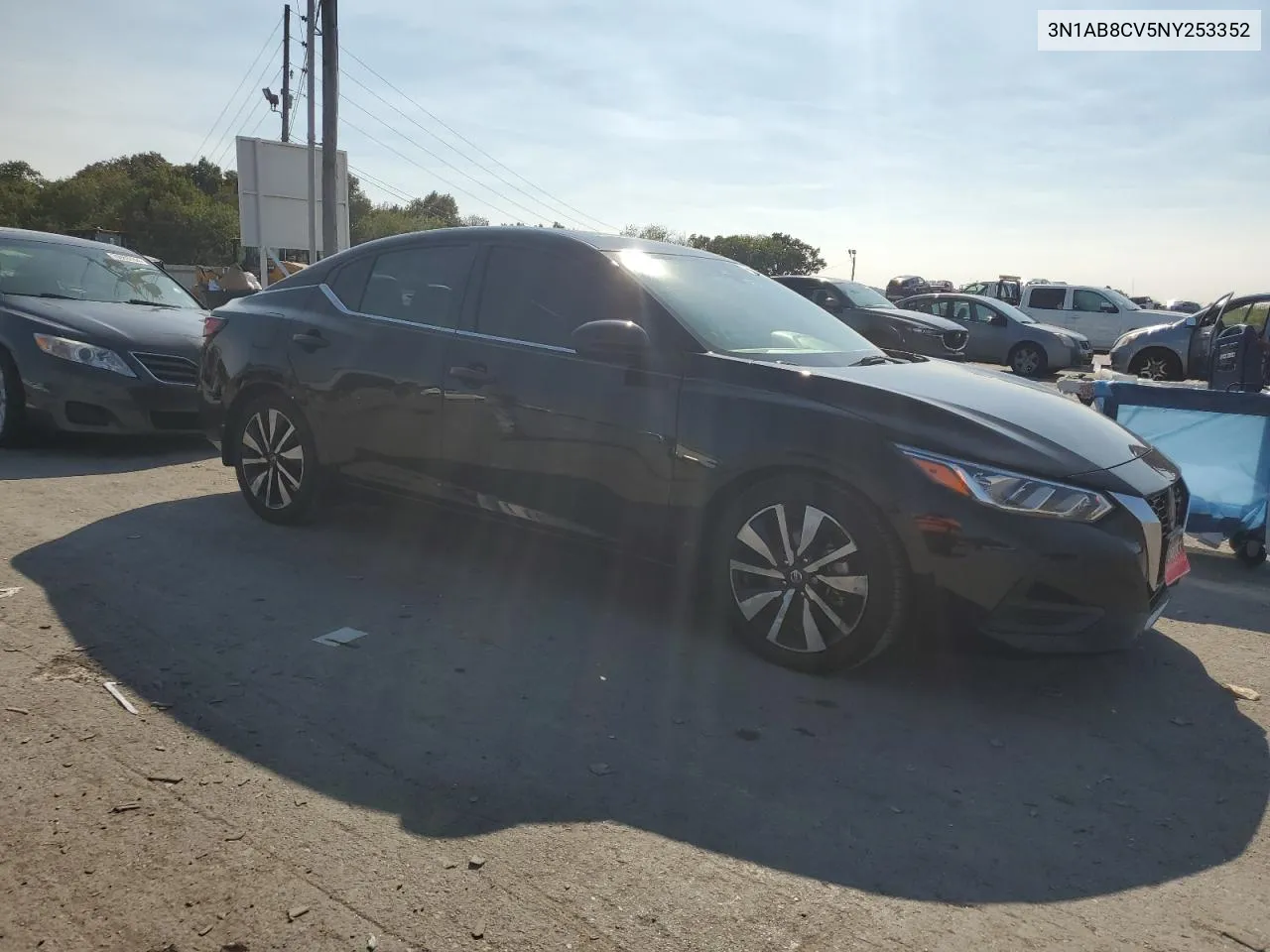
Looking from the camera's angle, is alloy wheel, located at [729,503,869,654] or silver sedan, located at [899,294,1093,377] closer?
alloy wheel, located at [729,503,869,654]

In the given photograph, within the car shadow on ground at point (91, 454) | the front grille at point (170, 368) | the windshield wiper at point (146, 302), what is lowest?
the car shadow on ground at point (91, 454)

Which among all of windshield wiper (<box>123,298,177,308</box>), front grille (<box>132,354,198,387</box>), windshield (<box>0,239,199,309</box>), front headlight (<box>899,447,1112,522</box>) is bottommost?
front headlight (<box>899,447,1112,522</box>)

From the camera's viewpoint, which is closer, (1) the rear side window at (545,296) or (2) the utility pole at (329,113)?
(1) the rear side window at (545,296)

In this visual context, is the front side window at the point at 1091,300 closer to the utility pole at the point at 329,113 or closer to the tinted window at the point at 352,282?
the utility pole at the point at 329,113

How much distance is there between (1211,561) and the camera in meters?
6.06

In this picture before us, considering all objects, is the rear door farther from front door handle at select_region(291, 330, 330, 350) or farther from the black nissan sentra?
front door handle at select_region(291, 330, 330, 350)

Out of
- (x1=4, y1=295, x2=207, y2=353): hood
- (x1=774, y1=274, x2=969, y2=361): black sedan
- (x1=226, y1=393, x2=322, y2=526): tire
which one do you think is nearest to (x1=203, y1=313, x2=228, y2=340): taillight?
(x1=226, y1=393, x2=322, y2=526): tire

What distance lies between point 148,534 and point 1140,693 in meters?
4.89

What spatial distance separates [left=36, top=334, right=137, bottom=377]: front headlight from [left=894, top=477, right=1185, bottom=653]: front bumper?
632 centimetres

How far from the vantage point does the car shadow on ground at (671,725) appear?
277 centimetres

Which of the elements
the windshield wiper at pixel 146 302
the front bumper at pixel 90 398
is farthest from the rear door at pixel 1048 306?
the front bumper at pixel 90 398

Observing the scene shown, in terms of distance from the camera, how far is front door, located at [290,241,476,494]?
16.1ft

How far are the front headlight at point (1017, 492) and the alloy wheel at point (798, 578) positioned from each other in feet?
1.38

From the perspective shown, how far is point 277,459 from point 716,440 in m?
2.84
